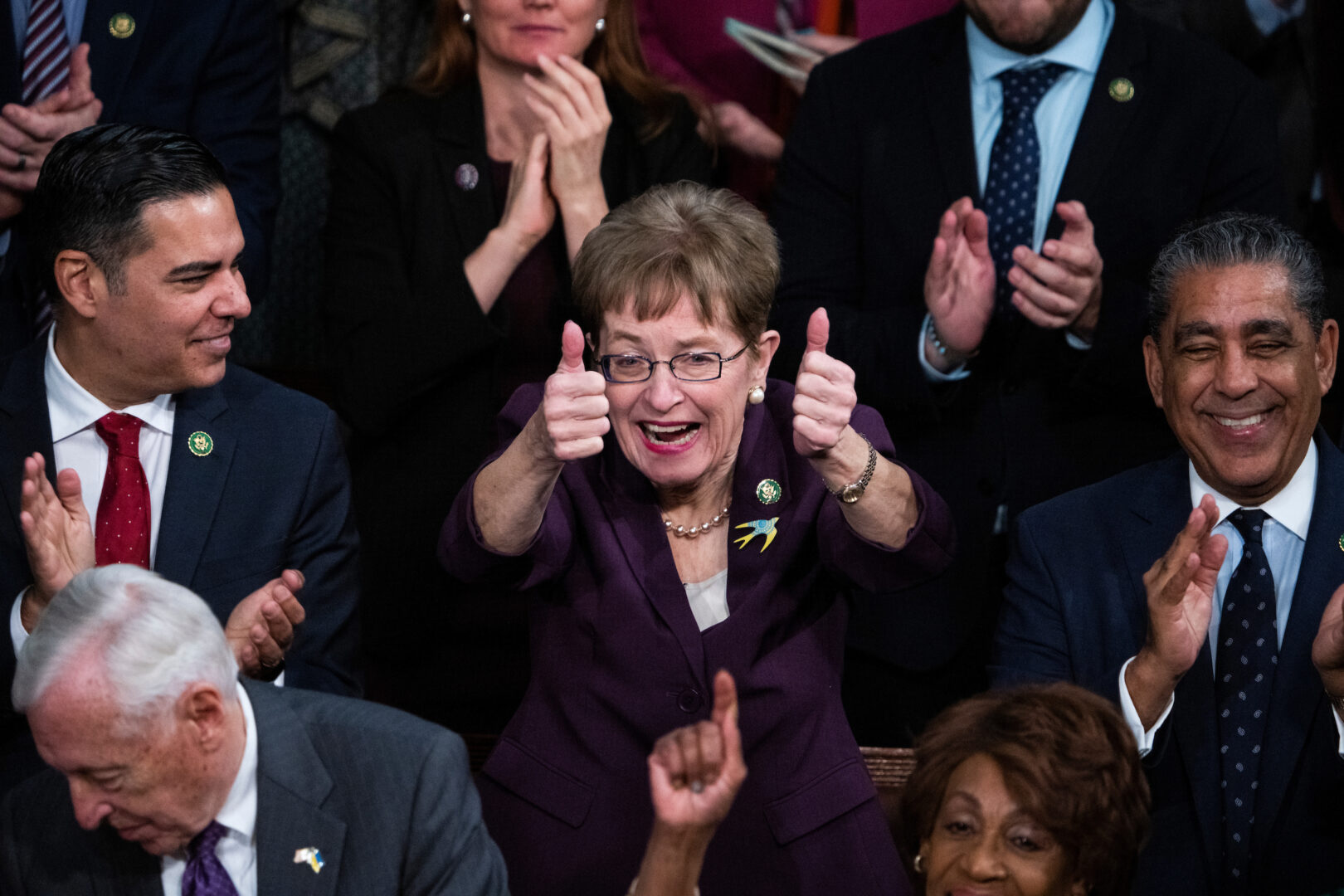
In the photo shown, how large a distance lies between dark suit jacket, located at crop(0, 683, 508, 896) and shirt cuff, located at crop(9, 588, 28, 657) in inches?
16.9

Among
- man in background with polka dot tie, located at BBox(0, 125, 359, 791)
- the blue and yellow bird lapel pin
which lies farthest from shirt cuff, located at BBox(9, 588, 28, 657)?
the blue and yellow bird lapel pin

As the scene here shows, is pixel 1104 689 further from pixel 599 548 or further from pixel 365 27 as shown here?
pixel 365 27

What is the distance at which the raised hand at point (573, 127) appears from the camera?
3445 millimetres

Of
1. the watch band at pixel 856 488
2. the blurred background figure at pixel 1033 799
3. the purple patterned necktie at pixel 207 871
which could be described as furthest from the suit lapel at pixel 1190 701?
the purple patterned necktie at pixel 207 871

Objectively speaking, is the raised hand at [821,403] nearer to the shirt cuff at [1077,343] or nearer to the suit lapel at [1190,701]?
the suit lapel at [1190,701]

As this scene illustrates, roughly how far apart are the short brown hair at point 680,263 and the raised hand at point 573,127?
0.69 m

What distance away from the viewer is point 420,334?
3398mm

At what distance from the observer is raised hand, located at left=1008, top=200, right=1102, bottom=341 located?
3180 millimetres

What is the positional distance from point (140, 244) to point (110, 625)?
927 millimetres

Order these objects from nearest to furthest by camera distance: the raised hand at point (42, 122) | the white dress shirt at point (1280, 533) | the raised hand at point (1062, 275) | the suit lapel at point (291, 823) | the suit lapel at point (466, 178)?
1. the suit lapel at point (291, 823)
2. the white dress shirt at point (1280, 533)
3. the raised hand at point (1062, 275)
4. the raised hand at point (42, 122)
5. the suit lapel at point (466, 178)

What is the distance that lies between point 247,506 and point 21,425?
403 mm

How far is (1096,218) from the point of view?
11.1 ft

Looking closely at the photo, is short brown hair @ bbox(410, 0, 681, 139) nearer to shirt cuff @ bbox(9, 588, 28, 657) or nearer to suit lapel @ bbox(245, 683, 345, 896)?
shirt cuff @ bbox(9, 588, 28, 657)

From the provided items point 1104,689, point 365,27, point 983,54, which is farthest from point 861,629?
point 365,27
